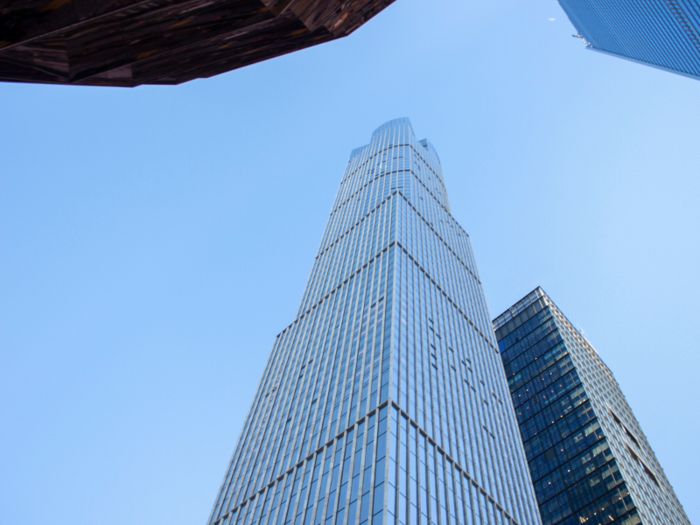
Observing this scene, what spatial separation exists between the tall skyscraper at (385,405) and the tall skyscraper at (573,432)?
78.1ft

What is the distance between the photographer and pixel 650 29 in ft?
319

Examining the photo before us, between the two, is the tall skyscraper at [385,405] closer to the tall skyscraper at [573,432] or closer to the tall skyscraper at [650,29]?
the tall skyscraper at [573,432]

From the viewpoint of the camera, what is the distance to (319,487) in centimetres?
5338

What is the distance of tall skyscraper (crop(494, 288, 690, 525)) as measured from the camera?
90250 millimetres

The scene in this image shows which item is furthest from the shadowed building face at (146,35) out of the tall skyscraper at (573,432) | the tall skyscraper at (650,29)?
the tall skyscraper at (573,432)

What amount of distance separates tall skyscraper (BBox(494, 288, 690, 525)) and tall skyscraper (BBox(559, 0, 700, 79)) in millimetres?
63018

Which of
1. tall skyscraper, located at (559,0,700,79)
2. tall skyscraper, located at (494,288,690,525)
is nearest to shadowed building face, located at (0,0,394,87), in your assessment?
tall skyscraper, located at (559,0,700,79)

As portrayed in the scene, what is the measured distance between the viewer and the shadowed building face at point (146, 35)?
1091cm

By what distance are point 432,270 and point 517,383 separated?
46438mm

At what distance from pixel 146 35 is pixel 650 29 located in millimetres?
110885

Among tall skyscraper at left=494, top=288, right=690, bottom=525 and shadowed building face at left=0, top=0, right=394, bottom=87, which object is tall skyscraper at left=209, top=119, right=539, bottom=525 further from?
shadowed building face at left=0, top=0, right=394, bottom=87

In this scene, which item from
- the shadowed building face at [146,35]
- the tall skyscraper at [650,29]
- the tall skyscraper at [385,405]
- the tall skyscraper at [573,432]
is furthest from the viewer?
the tall skyscraper at [573,432]

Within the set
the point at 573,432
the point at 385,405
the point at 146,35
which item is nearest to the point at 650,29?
the point at 573,432

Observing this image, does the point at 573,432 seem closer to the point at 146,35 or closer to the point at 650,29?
the point at 650,29
